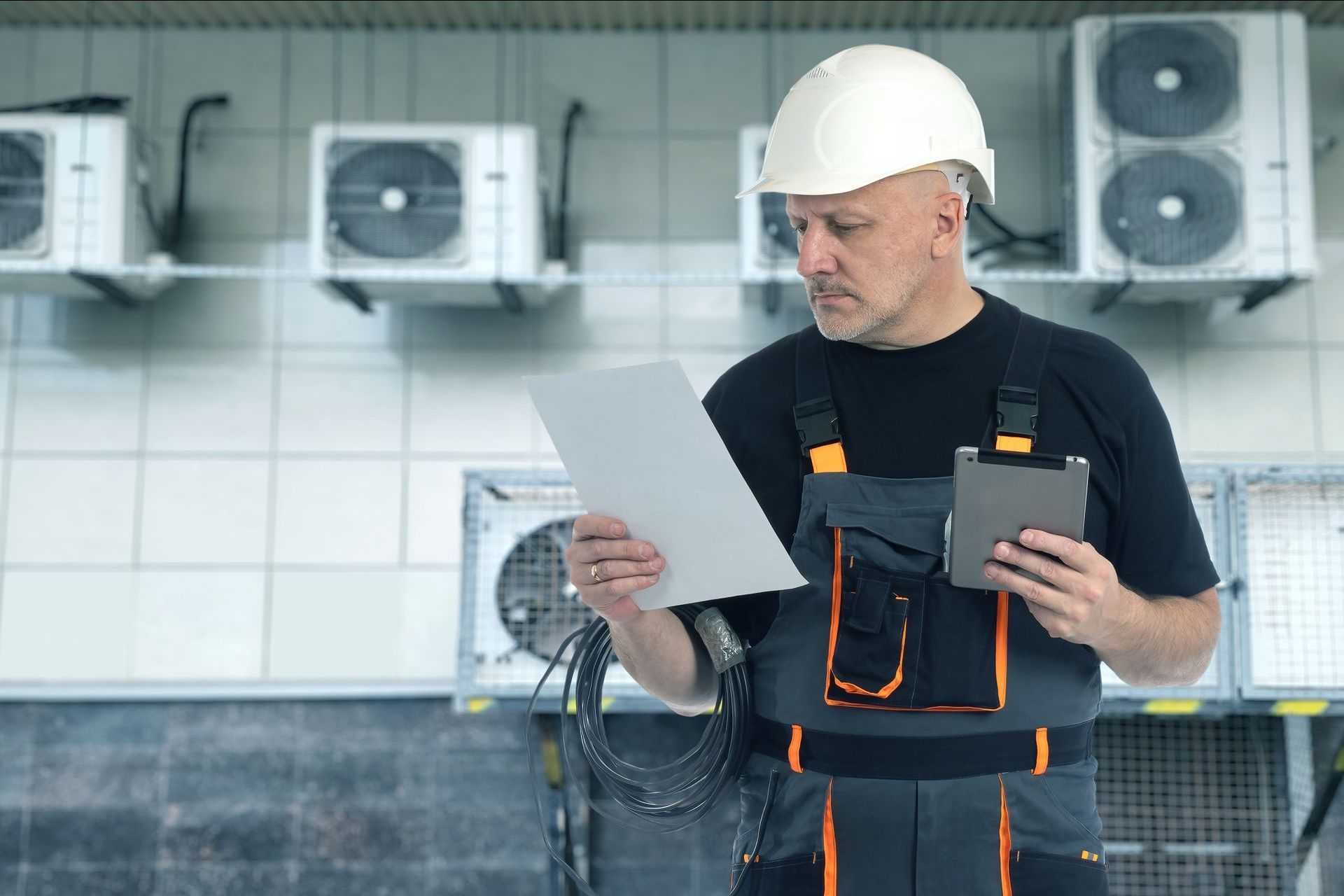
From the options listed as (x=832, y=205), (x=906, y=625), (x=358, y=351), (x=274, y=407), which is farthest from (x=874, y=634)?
(x=274, y=407)

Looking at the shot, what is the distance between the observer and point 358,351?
463 cm

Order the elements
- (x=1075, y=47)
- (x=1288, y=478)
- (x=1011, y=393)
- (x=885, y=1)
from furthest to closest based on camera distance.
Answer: (x=885, y=1), (x=1075, y=47), (x=1288, y=478), (x=1011, y=393)

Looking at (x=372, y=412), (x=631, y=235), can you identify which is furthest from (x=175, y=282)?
(x=631, y=235)

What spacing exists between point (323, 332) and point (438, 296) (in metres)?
0.65

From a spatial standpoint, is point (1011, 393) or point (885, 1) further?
point (885, 1)

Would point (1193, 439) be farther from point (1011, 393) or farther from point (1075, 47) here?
point (1011, 393)

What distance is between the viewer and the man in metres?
1.24

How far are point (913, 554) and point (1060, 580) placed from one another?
197mm

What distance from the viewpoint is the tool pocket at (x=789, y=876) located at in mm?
1251

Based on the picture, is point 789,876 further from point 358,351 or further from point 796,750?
point 358,351

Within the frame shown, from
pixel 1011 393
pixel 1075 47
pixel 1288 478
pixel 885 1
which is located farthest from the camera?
pixel 885 1

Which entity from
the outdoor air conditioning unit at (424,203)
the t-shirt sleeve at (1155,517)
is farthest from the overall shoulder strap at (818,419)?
the outdoor air conditioning unit at (424,203)

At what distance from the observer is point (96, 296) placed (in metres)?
4.54

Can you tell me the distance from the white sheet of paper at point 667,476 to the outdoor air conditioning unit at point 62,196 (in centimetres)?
353
